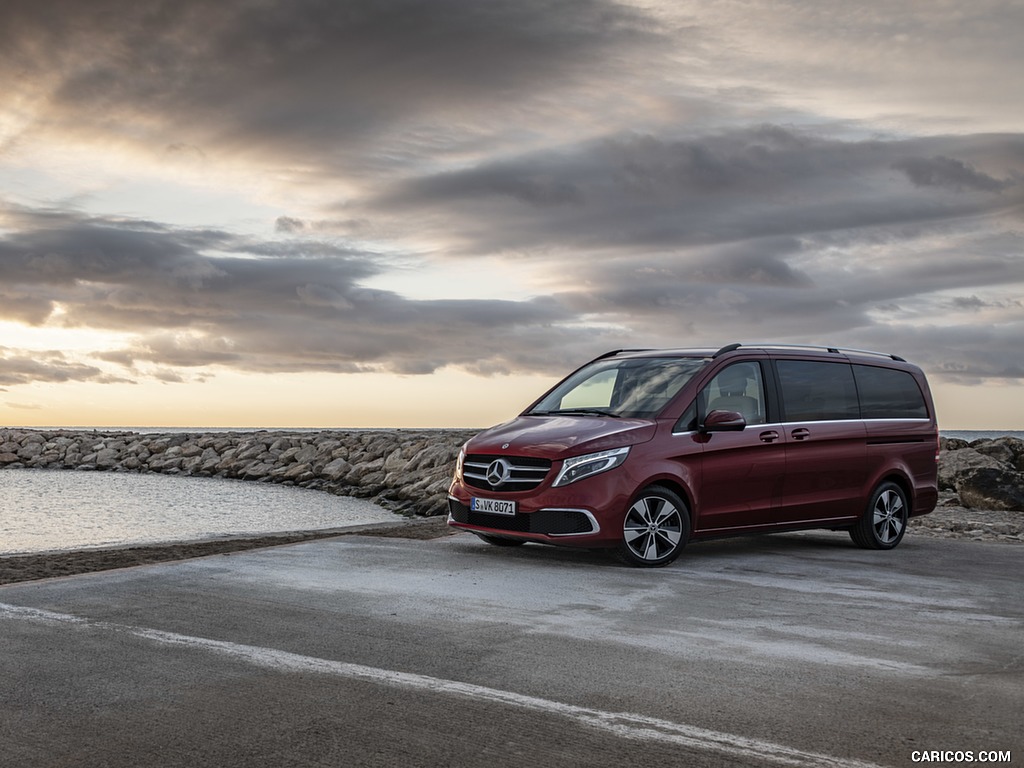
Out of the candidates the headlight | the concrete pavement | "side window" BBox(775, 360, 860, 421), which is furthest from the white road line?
"side window" BBox(775, 360, 860, 421)

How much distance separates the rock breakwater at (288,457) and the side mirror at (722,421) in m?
14.6

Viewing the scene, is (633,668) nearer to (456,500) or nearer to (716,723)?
(716,723)

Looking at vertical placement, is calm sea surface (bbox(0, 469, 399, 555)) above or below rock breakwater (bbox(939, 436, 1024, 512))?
below

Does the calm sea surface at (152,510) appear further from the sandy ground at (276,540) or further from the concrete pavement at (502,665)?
the concrete pavement at (502,665)

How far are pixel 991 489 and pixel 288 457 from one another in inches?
1089

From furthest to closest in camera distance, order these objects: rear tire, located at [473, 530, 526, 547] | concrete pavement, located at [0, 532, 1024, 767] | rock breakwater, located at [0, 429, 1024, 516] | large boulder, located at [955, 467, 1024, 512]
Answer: rock breakwater, located at [0, 429, 1024, 516]
large boulder, located at [955, 467, 1024, 512]
rear tire, located at [473, 530, 526, 547]
concrete pavement, located at [0, 532, 1024, 767]

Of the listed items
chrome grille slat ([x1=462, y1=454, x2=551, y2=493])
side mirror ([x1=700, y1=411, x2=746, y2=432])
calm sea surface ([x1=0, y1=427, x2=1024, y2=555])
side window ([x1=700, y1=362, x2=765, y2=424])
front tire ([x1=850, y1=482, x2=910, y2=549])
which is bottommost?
calm sea surface ([x1=0, y1=427, x2=1024, y2=555])

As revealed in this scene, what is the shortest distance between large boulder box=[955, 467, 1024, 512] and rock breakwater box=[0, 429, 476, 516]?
11023 millimetres

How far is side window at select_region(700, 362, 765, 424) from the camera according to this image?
1066cm

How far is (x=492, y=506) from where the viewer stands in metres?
10.2

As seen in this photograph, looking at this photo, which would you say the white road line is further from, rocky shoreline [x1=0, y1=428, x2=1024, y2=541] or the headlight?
rocky shoreline [x1=0, y1=428, x2=1024, y2=541]

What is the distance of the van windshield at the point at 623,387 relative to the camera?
10.6 m

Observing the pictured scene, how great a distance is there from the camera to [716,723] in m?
4.93

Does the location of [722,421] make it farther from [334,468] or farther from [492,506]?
[334,468]
